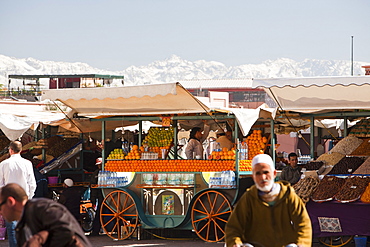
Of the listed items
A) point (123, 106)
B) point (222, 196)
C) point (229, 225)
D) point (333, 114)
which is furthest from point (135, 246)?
point (229, 225)

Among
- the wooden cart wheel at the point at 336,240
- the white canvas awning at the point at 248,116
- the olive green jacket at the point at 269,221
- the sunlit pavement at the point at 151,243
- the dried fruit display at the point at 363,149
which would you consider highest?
the white canvas awning at the point at 248,116

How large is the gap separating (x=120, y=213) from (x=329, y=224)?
3870mm

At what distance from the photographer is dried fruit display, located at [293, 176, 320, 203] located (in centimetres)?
1141

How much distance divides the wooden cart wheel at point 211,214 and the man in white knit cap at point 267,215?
22.4 ft

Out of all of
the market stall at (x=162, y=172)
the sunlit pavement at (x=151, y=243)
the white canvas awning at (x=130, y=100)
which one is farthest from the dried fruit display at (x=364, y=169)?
A: the white canvas awning at (x=130, y=100)

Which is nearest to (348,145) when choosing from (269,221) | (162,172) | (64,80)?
(162,172)

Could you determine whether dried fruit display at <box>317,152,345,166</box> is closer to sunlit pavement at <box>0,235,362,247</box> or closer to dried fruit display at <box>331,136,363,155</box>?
Result: dried fruit display at <box>331,136,363,155</box>

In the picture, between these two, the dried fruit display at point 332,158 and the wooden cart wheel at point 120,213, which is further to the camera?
the wooden cart wheel at point 120,213

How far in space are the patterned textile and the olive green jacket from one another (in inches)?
235

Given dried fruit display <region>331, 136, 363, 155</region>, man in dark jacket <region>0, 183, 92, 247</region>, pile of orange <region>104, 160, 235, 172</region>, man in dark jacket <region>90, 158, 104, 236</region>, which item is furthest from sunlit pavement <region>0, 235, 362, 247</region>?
man in dark jacket <region>0, 183, 92, 247</region>

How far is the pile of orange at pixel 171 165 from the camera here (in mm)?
12470

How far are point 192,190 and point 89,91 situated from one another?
249 cm

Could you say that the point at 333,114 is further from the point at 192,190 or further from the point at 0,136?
the point at 0,136

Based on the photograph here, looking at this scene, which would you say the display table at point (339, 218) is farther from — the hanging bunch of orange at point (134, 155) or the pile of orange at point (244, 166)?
the hanging bunch of orange at point (134, 155)
